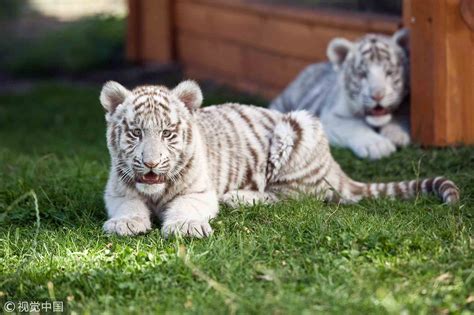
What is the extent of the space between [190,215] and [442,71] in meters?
2.69

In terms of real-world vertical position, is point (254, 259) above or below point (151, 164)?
below

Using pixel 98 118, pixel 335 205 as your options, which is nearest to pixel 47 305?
pixel 335 205

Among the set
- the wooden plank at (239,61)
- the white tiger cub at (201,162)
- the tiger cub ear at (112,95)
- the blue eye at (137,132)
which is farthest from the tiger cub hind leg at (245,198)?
the wooden plank at (239,61)

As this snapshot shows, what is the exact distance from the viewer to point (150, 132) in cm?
509

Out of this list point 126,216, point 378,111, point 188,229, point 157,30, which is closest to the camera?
point 188,229

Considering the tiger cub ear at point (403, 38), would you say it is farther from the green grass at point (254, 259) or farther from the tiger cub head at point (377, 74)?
the green grass at point (254, 259)

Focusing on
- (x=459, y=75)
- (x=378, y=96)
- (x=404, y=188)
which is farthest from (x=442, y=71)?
(x=404, y=188)

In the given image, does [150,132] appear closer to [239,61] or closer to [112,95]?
[112,95]

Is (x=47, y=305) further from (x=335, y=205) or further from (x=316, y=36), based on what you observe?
(x=316, y=36)

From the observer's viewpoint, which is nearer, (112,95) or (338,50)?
(112,95)

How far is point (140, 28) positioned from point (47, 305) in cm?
891

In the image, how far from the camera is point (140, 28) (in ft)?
41.9

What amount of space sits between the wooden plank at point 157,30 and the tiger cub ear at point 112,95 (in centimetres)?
689

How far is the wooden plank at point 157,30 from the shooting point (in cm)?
1218
